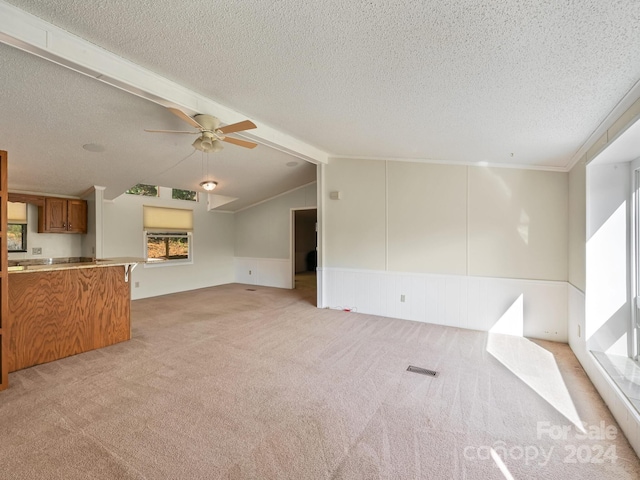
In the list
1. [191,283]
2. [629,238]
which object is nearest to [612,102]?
[629,238]

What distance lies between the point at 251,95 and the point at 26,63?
68.9 inches

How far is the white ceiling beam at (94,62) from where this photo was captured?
1.88 metres

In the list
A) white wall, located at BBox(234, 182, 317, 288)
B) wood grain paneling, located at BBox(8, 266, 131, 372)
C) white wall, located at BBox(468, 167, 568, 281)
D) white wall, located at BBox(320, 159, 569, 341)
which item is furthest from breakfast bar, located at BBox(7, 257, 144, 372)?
white wall, located at BBox(468, 167, 568, 281)

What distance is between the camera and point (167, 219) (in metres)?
7.05

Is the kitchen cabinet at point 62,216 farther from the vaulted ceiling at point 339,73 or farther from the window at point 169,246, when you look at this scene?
the vaulted ceiling at point 339,73

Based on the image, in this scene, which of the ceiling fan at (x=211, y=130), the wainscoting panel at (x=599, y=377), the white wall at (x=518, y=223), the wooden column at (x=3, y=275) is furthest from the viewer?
the white wall at (x=518, y=223)

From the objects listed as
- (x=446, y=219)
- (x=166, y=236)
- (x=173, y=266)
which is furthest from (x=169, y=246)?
(x=446, y=219)

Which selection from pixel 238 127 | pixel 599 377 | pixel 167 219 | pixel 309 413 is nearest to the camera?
pixel 309 413

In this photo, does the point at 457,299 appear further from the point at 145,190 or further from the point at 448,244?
the point at 145,190

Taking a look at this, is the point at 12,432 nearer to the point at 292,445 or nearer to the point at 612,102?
the point at 292,445

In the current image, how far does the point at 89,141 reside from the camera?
12.7 feet

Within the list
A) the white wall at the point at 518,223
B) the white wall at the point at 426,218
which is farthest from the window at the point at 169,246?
the white wall at the point at 518,223

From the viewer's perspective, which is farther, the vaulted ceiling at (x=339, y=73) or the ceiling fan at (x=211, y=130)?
the ceiling fan at (x=211, y=130)

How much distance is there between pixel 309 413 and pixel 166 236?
624 centimetres
